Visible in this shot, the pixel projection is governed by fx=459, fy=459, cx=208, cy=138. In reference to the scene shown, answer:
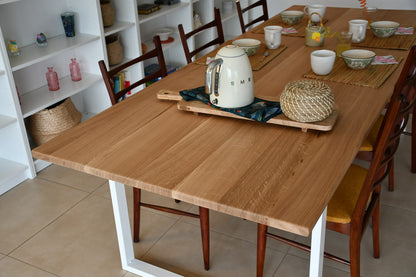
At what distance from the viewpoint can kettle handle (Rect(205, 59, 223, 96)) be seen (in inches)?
62.9

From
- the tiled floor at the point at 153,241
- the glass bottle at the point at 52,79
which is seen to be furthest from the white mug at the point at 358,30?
the glass bottle at the point at 52,79

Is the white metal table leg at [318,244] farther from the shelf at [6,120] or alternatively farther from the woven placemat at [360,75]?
the shelf at [6,120]

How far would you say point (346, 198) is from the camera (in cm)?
172

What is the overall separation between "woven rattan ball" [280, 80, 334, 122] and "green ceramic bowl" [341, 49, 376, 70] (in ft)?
2.01

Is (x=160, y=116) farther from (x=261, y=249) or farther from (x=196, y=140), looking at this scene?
(x=261, y=249)

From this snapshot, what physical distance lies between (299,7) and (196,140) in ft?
6.96

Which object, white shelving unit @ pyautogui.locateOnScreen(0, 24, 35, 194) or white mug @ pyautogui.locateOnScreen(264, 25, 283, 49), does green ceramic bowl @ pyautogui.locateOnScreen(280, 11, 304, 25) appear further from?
white shelving unit @ pyautogui.locateOnScreen(0, 24, 35, 194)

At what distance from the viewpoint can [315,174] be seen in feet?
4.43

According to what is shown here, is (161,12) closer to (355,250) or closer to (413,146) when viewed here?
(413,146)

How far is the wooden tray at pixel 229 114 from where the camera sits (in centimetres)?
157

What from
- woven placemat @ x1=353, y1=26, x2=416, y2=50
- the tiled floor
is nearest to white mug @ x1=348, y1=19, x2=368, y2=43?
woven placemat @ x1=353, y1=26, x2=416, y2=50

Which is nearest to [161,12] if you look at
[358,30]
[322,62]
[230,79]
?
[358,30]

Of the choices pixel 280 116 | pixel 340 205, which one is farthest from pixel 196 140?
pixel 340 205

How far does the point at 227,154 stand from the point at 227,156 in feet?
0.04
